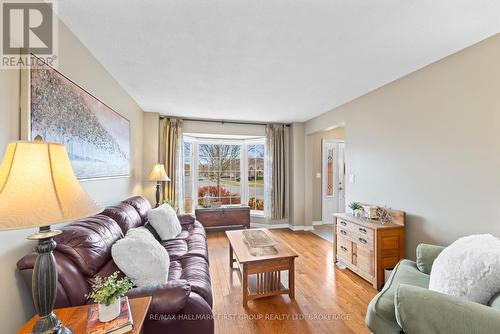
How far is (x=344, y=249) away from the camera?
2.95 meters

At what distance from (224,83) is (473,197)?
272cm

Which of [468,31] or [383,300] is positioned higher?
[468,31]

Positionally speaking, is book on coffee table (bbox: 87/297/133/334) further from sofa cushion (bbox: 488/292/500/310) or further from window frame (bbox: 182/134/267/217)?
window frame (bbox: 182/134/267/217)

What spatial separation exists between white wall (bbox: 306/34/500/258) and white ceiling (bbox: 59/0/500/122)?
21 centimetres

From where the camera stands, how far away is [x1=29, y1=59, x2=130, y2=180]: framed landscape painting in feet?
4.46

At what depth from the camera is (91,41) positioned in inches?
71.5

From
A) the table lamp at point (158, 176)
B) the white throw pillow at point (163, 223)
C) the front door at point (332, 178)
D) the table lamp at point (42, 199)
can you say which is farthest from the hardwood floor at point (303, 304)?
the front door at point (332, 178)

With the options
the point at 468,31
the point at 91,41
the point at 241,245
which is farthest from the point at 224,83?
the point at 468,31

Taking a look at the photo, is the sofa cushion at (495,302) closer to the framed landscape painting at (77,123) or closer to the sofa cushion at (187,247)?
the sofa cushion at (187,247)

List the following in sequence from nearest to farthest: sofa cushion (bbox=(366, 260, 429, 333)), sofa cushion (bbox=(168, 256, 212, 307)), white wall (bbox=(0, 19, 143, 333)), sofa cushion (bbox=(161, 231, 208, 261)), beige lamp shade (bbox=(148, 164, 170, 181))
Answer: white wall (bbox=(0, 19, 143, 333)), sofa cushion (bbox=(366, 260, 429, 333)), sofa cushion (bbox=(168, 256, 212, 307)), sofa cushion (bbox=(161, 231, 208, 261)), beige lamp shade (bbox=(148, 164, 170, 181))

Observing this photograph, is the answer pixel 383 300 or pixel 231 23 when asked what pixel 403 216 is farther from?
pixel 231 23

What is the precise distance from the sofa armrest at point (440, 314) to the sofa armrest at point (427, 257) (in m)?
0.77

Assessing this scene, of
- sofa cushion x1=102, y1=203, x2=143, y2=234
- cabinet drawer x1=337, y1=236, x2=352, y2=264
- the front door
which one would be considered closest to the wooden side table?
sofa cushion x1=102, y1=203, x2=143, y2=234

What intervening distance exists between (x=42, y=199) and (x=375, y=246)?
280 cm
